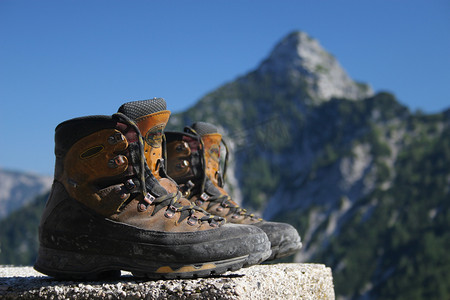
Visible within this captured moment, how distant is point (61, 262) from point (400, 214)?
12595 centimetres

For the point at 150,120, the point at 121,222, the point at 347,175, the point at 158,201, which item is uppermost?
the point at 150,120

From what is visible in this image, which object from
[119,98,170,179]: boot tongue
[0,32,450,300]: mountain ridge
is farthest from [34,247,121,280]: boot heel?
[0,32,450,300]: mountain ridge

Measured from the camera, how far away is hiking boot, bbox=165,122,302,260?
4086 mm

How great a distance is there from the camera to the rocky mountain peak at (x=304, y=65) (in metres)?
186

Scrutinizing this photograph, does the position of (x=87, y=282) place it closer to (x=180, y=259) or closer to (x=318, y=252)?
(x=180, y=259)

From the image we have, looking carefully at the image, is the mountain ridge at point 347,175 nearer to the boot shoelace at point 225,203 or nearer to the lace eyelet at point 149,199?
the boot shoelace at point 225,203

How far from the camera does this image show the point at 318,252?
121688 millimetres

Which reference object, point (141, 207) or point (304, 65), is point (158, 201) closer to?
point (141, 207)

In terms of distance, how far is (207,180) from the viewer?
439 centimetres

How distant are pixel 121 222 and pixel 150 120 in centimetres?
64

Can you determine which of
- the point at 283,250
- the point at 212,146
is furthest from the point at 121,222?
the point at 212,146

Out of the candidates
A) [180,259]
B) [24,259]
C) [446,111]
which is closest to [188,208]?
[180,259]

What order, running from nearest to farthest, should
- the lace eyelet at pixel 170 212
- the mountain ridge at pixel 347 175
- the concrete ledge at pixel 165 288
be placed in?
the concrete ledge at pixel 165 288, the lace eyelet at pixel 170 212, the mountain ridge at pixel 347 175

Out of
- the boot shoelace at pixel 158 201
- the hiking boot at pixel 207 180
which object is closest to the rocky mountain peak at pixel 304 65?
the hiking boot at pixel 207 180
